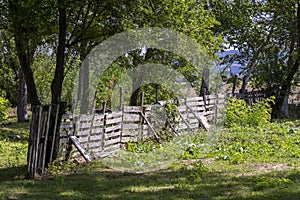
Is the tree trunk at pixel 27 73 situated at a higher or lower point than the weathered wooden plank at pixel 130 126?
higher

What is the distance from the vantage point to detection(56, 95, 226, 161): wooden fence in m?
10.5

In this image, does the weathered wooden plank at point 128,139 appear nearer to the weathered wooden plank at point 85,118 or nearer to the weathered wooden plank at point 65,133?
the weathered wooden plank at point 85,118

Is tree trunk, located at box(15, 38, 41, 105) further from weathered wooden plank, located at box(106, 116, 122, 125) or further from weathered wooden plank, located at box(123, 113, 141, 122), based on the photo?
weathered wooden plank, located at box(123, 113, 141, 122)

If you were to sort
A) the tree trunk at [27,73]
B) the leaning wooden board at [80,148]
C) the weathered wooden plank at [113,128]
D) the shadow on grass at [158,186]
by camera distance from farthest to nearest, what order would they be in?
the weathered wooden plank at [113,128] < the tree trunk at [27,73] < the leaning wooden board at [80,148] < the shadow on grass at [158,186]

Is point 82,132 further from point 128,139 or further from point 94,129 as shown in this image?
point 128,139

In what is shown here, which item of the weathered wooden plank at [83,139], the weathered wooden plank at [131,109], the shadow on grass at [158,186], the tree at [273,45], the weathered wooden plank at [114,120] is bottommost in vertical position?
the shadow on grass at [158,186]

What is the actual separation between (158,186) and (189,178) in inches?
29.6

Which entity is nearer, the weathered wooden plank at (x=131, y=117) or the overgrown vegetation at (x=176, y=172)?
the overgrown vegetation at (x=176, y=172)

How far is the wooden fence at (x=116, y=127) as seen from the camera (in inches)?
414

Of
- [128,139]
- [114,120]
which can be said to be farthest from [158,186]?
[128,139]

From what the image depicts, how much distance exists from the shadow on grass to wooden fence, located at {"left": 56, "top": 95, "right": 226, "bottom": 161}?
1651mm

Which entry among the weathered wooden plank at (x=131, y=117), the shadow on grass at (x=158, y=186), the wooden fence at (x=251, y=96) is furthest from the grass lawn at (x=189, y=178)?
the wooden fence at (x=251, y=96)

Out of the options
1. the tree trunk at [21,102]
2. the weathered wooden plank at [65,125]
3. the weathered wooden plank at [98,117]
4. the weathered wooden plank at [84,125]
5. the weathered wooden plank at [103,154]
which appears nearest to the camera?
the weathered wooden plank at [65,125]

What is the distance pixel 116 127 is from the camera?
12641 mm
